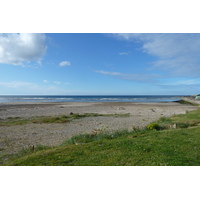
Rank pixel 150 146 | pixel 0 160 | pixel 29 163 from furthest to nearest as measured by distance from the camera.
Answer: pixel 0 160 < pixel 150 146 < pixel 29 163

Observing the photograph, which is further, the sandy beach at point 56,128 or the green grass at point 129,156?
the sandy beach at point 56,128

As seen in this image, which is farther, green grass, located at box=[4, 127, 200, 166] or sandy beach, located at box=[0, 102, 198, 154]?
sandy beach, located at box=[0, 102, 198, 154]

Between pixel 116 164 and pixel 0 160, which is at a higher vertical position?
pixel 116 164

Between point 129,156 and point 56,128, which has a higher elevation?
point 129,156

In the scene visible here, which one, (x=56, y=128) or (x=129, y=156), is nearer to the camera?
(x=129, y=156)

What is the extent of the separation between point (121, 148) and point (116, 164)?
187 centimetres

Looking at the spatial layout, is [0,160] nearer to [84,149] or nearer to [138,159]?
[84,149]

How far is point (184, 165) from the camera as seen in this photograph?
5.28 metres

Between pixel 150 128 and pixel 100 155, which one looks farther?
pixel 150 128

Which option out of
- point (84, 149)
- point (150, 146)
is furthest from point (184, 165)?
point (84, 149)

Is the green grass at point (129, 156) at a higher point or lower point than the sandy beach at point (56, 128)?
higher

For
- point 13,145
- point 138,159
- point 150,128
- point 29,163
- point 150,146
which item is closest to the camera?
point 138,159

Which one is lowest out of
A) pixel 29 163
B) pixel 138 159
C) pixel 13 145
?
pixel 13 145

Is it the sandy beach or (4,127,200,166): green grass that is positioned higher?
(4,127,200,166): green grass
